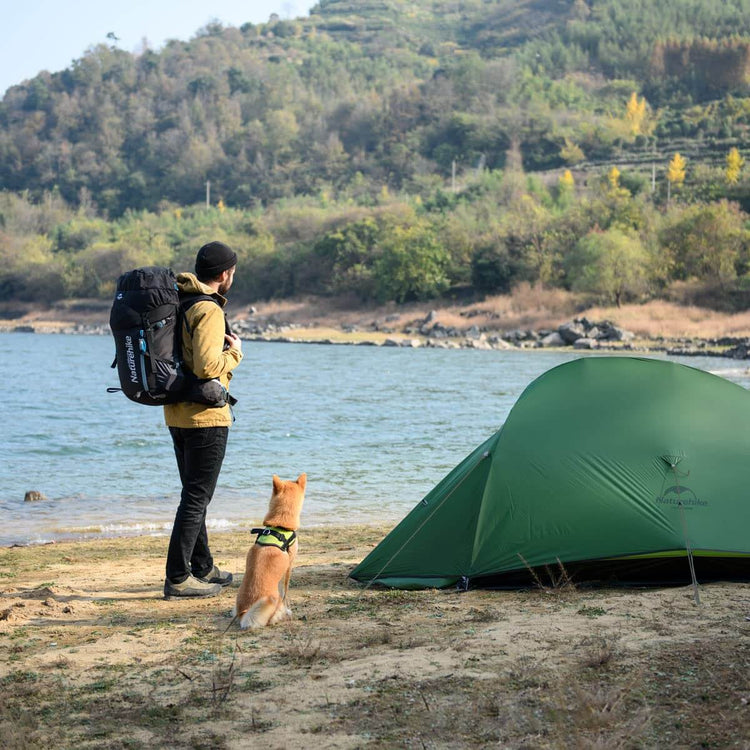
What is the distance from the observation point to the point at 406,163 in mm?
112500

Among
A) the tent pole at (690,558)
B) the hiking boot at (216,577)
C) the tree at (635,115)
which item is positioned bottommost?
the hiking boot at (216,577)

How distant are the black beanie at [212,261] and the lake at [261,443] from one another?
13.7ft

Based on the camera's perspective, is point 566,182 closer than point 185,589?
No

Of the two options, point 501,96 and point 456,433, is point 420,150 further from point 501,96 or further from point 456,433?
point 456,433

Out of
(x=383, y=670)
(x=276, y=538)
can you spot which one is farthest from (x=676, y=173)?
(x=383, y=670)

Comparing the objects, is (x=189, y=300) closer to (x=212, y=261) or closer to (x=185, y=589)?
(x=212, y=261)

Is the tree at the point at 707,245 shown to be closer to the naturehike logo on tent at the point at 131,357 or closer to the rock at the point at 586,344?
the rock at the point at 586,344

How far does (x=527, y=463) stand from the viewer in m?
5.96

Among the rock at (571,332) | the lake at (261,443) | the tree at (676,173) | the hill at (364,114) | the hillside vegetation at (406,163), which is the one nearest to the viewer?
the lake at (261,443)

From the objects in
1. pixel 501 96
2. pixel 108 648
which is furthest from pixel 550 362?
pixel 501 96

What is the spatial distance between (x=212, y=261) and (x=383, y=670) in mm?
2539

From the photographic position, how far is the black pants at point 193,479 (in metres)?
5.43

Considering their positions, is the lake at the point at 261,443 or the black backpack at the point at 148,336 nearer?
the black backpack at the point at 148,336

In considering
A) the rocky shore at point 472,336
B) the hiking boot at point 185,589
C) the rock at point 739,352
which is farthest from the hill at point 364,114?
the hiking boot at point 185,589
